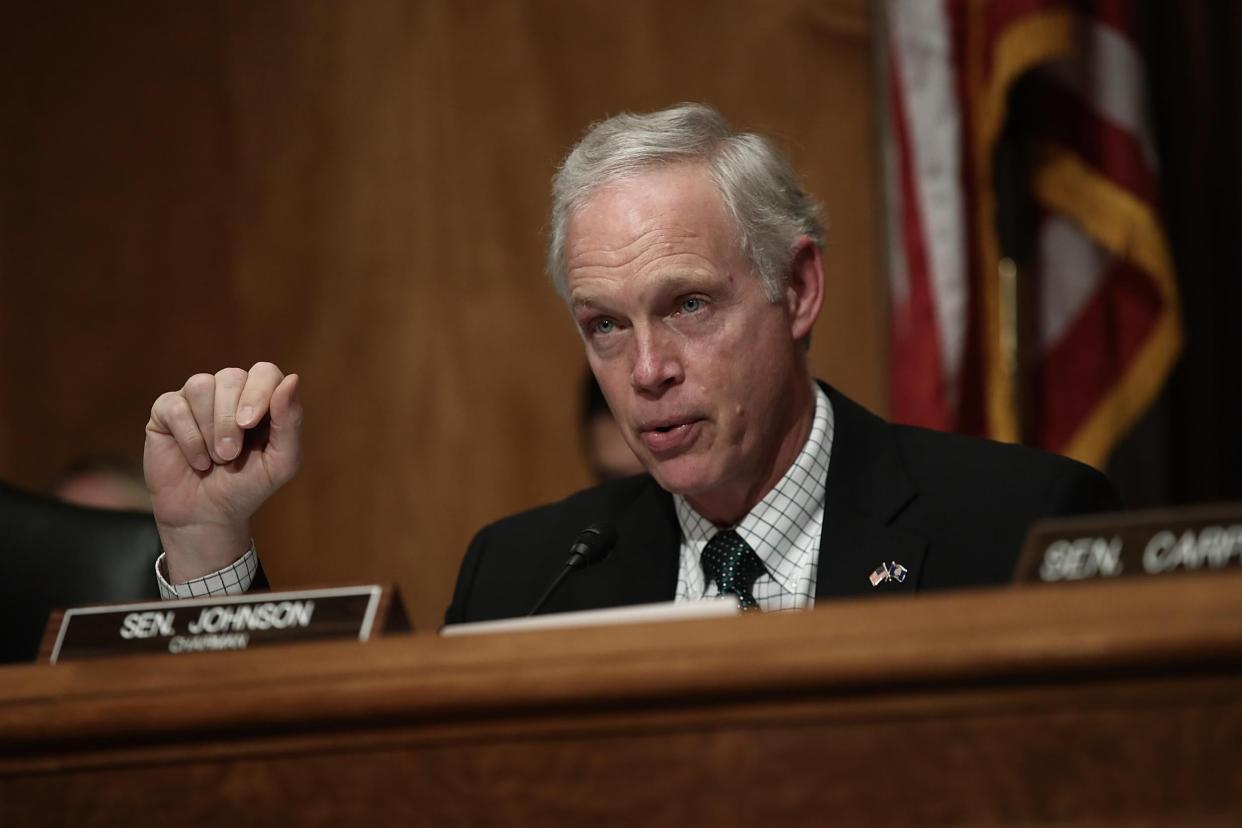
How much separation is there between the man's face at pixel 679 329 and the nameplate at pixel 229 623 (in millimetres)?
789

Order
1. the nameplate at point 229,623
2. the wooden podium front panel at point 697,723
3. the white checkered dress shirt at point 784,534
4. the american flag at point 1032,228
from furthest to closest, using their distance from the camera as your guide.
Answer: the american flag at point 1032,228 → the white checkered dress shirt at point 784,534 → the nameplate at point 229,623 → the wooden podium front panel at point 697,723

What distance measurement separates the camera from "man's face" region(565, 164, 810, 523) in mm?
2111

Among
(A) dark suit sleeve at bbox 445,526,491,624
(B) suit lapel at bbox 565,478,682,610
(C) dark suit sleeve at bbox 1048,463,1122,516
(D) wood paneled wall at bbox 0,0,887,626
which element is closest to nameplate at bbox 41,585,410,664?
(B) suit lapel at bbox 565,478,682,610

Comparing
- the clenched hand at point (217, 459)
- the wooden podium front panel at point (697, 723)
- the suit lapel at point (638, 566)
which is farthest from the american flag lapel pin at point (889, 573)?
the wooden podium front panel at point (697, 723)

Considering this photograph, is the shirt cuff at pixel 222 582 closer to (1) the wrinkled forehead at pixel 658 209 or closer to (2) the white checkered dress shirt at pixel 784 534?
(2) the white checkered dress shirt at pixel 784 534

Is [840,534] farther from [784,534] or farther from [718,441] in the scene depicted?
[718,441]

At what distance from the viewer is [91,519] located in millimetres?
2131

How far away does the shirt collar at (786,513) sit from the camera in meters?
2.19

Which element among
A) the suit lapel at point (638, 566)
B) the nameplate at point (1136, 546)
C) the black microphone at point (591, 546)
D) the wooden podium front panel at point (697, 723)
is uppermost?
the nameplate at point (1136, 546)

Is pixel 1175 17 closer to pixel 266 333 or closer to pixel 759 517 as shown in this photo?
pixel 759 517

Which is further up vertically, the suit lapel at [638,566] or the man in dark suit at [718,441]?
the man in dark suit at [718,441]

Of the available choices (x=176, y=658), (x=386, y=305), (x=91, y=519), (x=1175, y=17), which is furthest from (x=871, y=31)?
(x=176, y=658)

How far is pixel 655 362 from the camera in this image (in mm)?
2086

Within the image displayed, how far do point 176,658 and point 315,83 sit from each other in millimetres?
3614
